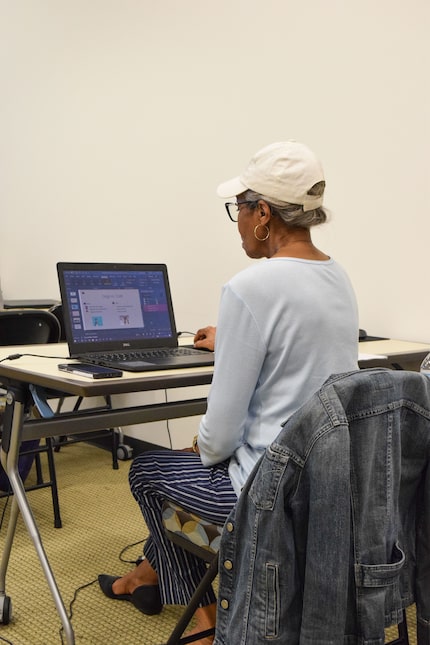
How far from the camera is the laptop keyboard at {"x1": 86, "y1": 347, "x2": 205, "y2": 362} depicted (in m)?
1.78

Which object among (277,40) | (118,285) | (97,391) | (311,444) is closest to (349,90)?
(277,40)

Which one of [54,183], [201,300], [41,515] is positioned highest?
[54,183]

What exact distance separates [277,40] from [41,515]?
2.15 metres

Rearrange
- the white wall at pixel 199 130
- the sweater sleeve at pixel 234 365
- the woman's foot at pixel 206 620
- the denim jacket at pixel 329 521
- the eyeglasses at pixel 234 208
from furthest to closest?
the white wall at pixel 199 130 → the woman's foot at pixel 206 620 → the eyeglasses at pixel 234 208 → the sweater sleeve at pixel 234 365 → the denim jacket at pixel 329 521

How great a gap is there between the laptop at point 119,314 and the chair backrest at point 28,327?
2.36 ft

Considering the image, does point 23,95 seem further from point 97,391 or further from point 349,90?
point 97,391

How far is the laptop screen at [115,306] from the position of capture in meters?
1.94

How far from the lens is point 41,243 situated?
13.9 feet

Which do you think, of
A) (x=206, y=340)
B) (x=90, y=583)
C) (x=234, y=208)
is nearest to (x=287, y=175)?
(x=234, y=208)

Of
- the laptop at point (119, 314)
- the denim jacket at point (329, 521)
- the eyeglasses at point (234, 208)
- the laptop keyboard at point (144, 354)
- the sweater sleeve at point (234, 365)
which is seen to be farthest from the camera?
the laptop at point (119, 314)

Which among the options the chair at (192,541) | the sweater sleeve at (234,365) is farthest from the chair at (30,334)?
the sweater sleeve at (234,365)

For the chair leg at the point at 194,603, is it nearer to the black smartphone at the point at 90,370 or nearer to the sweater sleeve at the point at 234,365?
the sweater sleeve at the point at 234,365

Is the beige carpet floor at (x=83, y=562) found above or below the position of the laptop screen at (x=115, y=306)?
below

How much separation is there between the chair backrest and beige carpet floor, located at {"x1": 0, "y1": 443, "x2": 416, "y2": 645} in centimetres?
72
